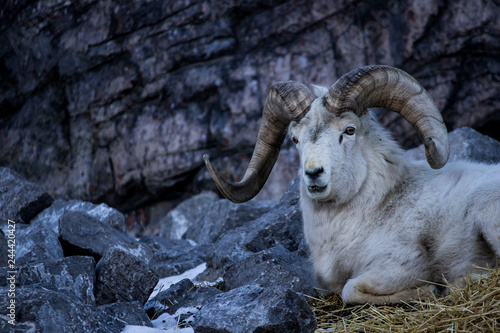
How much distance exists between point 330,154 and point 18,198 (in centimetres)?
541

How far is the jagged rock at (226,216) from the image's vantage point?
8.73m

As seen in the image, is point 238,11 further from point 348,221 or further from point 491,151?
point 348,221

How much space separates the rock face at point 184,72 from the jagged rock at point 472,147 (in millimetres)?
4575

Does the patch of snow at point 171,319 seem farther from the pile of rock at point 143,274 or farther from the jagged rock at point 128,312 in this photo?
the jagged rock at point 128,312

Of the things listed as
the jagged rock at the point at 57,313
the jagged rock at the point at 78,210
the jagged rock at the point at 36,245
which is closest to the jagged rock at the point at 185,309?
the jagged rock at the point at 57,313

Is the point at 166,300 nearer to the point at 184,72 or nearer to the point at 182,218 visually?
the point at 182,218

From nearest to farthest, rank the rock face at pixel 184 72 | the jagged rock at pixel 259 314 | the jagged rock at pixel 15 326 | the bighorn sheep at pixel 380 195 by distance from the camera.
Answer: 1. the jagged rock at pixel 15 326
2. the jagged rock at pixel 259 314
3. the bighorn sheep at pixel 380 195
4. the rock face at pixel 184 72

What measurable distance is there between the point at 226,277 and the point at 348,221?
142cm

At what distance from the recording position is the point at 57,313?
3.74 metres

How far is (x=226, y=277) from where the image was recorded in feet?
18.3

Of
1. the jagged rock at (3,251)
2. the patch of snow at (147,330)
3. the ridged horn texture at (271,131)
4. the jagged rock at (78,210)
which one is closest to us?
the patch of snow at (147,330)

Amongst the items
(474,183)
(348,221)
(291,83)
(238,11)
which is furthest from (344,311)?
(238,11)

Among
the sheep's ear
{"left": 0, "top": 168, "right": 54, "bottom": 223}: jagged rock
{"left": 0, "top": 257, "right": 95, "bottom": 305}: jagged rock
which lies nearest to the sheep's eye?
the sheep's ear

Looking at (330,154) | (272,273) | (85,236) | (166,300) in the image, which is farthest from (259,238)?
(85,236)
